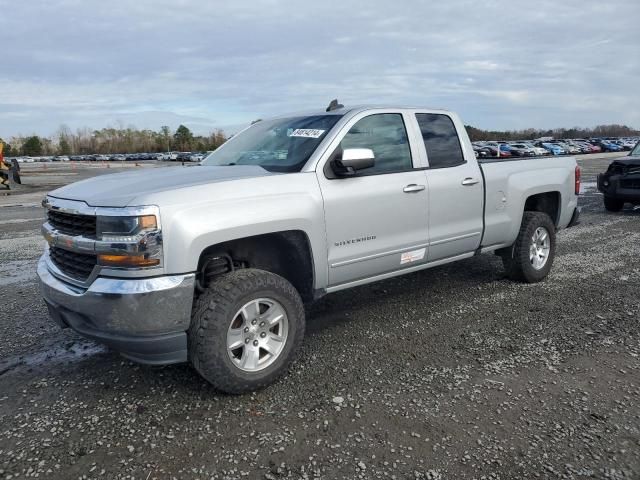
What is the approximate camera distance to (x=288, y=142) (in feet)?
14.1

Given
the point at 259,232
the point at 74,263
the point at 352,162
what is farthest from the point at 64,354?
the point at 352,162

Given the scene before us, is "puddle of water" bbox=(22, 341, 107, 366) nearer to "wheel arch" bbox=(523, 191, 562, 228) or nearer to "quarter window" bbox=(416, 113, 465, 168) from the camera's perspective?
"quarter window" bbox=(416, 113, 465, 168)

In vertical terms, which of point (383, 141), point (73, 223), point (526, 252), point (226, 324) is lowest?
point (526, 252)

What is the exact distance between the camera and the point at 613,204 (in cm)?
1153

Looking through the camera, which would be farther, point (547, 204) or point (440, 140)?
point (547, 204)

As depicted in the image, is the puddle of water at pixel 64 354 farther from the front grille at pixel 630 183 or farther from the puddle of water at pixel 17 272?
the front grille at pixel 630 183

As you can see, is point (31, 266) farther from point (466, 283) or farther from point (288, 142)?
point (466, 283)

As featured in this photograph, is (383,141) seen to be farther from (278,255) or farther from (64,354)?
(64,354)

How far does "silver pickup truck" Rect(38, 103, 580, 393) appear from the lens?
307 centimetres

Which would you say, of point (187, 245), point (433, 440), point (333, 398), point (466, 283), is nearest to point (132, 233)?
point (187, 245)

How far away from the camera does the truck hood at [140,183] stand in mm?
3146

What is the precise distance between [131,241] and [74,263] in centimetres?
69

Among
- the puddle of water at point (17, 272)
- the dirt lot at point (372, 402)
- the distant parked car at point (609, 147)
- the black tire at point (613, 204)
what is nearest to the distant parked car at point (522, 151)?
the distant parked car at point (609, 147)

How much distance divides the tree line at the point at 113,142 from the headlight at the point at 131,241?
410 ft
